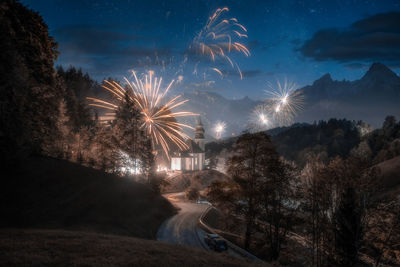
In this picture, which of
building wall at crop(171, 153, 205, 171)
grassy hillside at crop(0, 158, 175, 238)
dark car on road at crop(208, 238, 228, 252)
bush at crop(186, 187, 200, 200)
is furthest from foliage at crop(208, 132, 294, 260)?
building wall at crop(171, 153, 205, 171)

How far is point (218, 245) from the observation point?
2242 cm

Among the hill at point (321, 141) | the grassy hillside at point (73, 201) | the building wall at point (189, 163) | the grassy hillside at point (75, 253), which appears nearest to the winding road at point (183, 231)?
the grassy hillside at point (73, 201)

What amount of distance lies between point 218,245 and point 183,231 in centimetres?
809

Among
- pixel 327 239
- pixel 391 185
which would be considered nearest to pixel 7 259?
pixel 327 239

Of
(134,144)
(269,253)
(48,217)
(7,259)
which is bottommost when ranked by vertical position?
(269,253)

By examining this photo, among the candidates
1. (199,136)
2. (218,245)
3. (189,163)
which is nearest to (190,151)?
(189,163)

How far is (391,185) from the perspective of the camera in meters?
61.7

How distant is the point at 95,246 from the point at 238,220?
48.5 ft

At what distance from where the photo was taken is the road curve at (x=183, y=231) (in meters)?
25.5

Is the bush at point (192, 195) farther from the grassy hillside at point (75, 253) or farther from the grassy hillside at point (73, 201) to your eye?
the grassy hillside at point (75, 253)

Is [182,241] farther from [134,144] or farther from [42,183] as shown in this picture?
[134,144]

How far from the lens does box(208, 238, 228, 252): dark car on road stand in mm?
22188

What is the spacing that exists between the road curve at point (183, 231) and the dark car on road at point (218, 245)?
155cm

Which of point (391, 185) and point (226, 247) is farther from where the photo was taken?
point (391, 185)
